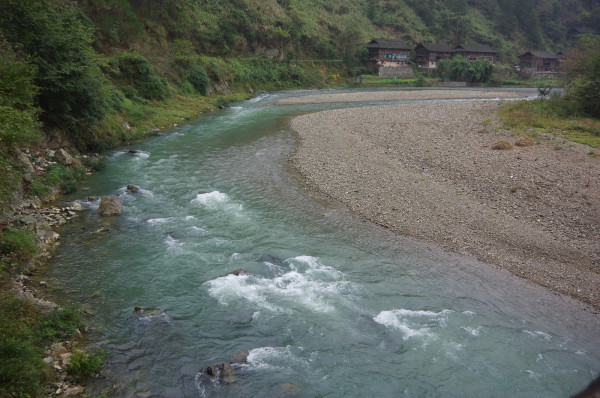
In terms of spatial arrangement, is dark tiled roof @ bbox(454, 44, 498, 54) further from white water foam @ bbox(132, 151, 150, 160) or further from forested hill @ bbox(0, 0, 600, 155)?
white water foam @ bbox(132, 151, 150, 160)

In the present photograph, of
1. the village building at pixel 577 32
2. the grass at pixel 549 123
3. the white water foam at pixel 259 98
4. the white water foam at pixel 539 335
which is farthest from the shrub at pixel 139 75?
the village building at pixel 577 32

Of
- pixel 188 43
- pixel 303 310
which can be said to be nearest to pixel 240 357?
pixel 303 310

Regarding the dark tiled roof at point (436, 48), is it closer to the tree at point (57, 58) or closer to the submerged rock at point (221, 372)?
the tree at point (57, 58)

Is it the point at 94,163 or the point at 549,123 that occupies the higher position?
the point at 94,163

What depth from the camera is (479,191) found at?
66.7ft

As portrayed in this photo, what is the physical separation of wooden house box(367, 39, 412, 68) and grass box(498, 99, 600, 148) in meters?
58.3

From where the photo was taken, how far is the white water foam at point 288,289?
12.3 metres

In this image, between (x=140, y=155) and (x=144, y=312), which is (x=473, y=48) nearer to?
(x=140, y=155)

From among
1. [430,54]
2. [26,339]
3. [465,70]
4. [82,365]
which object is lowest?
[82,365]

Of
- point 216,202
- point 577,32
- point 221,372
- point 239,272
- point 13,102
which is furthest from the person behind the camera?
point 577,32

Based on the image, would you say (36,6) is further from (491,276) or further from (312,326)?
(491,276)

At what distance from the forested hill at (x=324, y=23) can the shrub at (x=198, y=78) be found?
22.5 feet

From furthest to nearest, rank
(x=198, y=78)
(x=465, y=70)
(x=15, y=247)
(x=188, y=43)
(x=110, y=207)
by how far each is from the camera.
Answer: (x=465, y=70) → (x=188, y=43) → (x=198, y=78) → (x=110, y=207) → (x=15, y=247)

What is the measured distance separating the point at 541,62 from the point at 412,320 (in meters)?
122
